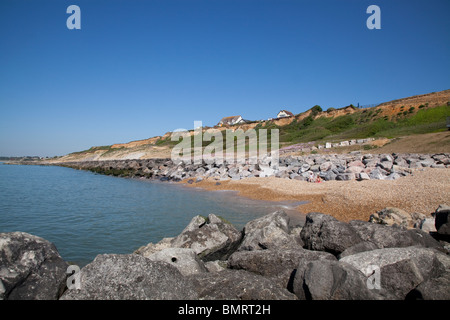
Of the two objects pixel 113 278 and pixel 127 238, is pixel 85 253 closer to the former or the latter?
pixel 127 238

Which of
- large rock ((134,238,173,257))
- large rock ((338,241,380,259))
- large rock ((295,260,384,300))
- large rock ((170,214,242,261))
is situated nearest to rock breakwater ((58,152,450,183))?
large rock ((338,241,380,259))

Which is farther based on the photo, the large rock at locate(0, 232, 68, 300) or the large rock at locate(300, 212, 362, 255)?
the large rock at locate(300, 212, 362, 255)

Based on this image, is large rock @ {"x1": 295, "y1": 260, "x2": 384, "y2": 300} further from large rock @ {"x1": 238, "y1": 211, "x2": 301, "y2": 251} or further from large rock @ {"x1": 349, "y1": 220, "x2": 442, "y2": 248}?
large rock @ {"x1": 349, "y1": 220, "x2": 442, "y2": 248}

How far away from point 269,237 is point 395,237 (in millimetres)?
2552

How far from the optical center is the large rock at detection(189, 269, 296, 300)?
11.7 feet

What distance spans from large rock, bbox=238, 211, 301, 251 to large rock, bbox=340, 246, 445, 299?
1985 millimetres

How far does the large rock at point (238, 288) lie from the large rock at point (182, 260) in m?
0.78

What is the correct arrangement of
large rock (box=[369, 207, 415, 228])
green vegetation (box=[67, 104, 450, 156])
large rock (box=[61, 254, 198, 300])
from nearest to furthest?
1. large rock (box=[61, 254, 198, 300])
2. large rock (box=[369, 207, 415, 228])
3. green vegetation (box=[67, 104, 450, 156])

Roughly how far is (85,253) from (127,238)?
4.90 ft

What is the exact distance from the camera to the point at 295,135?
54688 mm

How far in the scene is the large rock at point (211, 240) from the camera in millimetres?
6562

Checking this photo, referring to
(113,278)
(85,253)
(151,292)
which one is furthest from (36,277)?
(85,253)

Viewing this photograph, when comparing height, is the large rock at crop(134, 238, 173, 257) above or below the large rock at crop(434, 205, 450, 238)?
below

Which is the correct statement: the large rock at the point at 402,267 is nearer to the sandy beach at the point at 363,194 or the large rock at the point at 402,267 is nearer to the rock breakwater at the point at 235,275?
the rock breakwater at the point at 235,275
